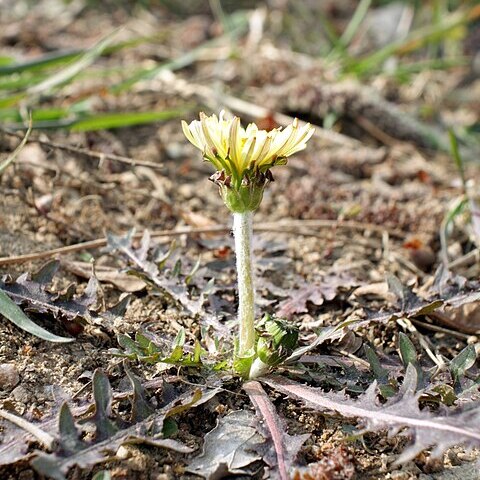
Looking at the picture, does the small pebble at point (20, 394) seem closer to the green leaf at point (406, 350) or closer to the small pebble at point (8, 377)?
the small pebble at point (8, 377)

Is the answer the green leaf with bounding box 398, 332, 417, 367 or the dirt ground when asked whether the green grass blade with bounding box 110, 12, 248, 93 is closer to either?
the dirt ground

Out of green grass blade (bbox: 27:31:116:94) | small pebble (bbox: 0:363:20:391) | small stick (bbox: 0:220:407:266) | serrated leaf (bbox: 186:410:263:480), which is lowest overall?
serrated leaf (bbox: 186:410:263:480)

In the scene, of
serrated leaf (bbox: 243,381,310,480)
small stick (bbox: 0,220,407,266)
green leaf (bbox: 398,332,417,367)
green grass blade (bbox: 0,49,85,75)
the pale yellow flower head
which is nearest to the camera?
serrated leaf (bbox: 243,381,310,480)

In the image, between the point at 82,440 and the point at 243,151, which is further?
the point at 243,151

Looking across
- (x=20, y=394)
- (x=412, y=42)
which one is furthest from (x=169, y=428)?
(x=412, y=42)

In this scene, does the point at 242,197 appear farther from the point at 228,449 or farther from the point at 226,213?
the point at 226,213

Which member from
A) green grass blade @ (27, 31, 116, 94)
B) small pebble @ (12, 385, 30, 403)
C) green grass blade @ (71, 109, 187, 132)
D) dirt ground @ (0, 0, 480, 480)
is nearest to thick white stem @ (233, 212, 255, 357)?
dirt ground @ (0, 0, 480, 480)
